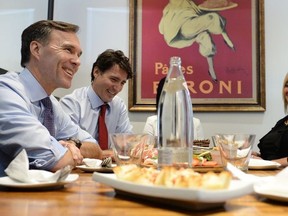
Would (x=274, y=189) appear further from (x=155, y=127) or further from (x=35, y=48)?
(x=155, y=127)

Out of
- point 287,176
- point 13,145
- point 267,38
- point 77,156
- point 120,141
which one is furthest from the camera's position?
point 267,38

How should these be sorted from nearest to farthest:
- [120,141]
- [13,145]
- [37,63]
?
1. [120,141]
2. [13,145]
3. [37,63]

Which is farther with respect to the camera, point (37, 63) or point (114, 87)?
point (114, 87)

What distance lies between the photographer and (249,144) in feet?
3.14

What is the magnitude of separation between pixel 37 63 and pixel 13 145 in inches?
21.3

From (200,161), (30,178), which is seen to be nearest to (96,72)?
(200,161)

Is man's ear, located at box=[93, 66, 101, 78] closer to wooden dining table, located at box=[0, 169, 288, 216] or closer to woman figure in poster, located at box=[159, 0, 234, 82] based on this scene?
woman figure in poster, located at box=[159, 0, 234, 82]

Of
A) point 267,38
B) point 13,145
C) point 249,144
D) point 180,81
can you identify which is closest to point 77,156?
point 13,145

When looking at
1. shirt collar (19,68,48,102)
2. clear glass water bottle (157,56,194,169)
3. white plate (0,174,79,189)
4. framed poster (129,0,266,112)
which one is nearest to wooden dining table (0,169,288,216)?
white plate (0,174,79,189)

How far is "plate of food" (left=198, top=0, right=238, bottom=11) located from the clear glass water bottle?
228cm

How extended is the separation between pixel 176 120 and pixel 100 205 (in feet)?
1.47

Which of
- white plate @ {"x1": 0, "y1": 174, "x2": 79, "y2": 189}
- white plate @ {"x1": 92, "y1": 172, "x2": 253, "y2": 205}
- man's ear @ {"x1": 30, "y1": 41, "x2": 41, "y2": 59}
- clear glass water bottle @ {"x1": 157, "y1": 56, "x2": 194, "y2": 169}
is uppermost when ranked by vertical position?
man's ear @ {"x1": 30, "y1": 41, "x2": 41, "y2": 59}

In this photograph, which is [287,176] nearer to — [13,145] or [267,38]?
[13,145]

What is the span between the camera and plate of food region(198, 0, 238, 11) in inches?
122
